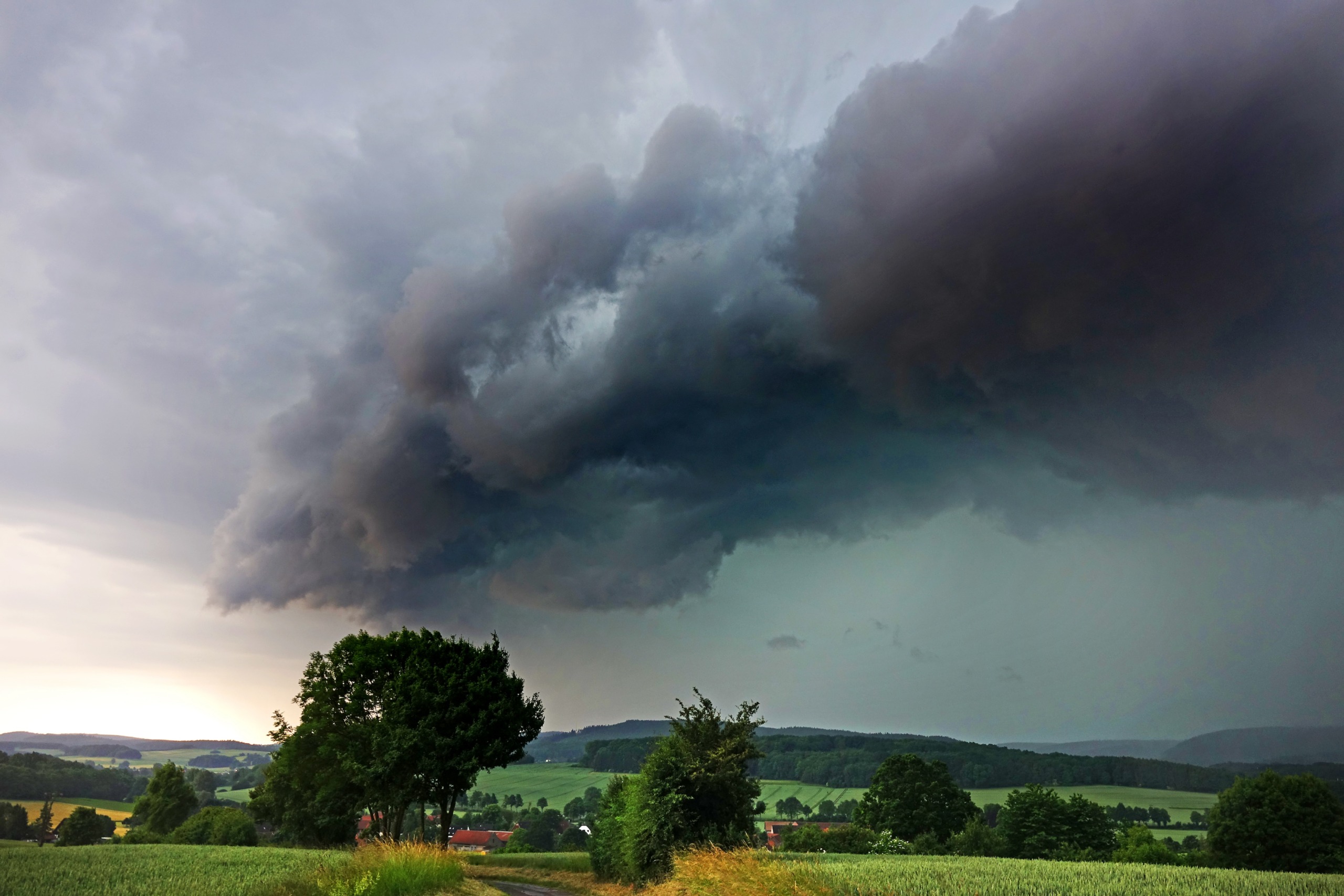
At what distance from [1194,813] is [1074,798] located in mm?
68469

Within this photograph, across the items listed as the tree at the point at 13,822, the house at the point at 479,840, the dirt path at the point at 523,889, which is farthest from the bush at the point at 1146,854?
the tree at the point at 13,822

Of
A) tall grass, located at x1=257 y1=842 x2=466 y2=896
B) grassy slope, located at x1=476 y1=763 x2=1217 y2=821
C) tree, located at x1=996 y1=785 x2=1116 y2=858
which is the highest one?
tall grass, located at x1=257 y1=842 x2=466 y2=896

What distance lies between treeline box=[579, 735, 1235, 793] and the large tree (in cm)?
9798

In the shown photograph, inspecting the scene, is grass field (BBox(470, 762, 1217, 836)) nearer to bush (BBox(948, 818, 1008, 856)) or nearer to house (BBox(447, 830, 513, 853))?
house (BBox(447, 830, 513, 853))

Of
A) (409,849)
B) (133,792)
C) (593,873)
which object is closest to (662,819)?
(409,849)

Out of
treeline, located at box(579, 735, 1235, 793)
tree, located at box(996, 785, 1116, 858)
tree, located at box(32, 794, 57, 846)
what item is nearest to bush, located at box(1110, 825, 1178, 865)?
tree, located at box(996, 785, 1116, 858)

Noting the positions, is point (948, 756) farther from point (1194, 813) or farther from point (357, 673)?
point (357, 673)

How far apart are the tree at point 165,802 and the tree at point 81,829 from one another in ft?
9.12

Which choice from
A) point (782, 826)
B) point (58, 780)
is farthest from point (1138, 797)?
point (58, 780)

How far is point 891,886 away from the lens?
16.2 m

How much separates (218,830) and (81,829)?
2125cm

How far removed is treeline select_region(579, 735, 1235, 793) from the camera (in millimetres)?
130750

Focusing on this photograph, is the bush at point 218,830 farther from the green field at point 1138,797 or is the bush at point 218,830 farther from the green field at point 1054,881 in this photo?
the green field at point 1138,797

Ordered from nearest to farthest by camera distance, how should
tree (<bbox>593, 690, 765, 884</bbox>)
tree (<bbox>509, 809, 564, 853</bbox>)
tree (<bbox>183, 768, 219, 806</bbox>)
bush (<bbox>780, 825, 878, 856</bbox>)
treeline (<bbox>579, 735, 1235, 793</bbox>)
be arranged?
tree (<bbox>593, 690, 765, 884</bbox>) → bush (<bbox>780, 825, 878, 856</bbox>) → tree (<bbox>509, 809, 564, 853</bbox>) → tree (<bbox>183, 768, 219, 806</bbox>) → treeline (<bbox>579, 735, 1235, 793</bbox>)
